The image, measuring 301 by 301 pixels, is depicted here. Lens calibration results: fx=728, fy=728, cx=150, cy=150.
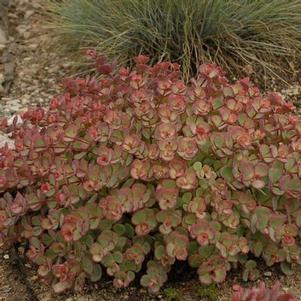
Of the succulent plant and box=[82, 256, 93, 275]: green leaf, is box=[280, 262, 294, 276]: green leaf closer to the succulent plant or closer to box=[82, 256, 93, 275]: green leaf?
the succulent plant

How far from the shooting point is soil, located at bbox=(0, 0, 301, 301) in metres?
2.61

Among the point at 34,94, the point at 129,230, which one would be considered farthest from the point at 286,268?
the point at 34,94

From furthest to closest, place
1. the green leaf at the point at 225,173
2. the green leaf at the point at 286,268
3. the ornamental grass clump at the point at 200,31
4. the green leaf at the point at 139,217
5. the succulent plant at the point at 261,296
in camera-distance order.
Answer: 1. the ornamental grass clump at the point at 200,31
2. the green leaf at the point at 286,268
3. the green leaf at the point at 225,173
4. the green leaf at the point at 139,217
5. the succulent plant at the point at 261,296

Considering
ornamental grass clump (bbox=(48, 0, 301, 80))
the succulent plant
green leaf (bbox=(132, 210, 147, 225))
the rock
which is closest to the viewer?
the succulent plant

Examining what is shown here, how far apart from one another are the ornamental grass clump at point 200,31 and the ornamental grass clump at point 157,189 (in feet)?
5.06

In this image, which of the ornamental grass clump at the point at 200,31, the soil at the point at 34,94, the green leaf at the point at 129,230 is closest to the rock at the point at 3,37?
the soil at the point at 34,94

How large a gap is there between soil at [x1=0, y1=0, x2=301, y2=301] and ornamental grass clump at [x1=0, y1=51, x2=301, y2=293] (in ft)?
0.24

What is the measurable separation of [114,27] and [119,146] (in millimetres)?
2118

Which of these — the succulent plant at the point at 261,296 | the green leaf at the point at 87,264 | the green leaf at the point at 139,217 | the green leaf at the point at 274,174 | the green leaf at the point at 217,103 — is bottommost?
the green leaf at the point at 87,264

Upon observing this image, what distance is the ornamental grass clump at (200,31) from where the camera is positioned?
168 inches

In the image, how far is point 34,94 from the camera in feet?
14.7

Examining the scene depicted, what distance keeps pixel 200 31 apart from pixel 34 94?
1082 millimetres

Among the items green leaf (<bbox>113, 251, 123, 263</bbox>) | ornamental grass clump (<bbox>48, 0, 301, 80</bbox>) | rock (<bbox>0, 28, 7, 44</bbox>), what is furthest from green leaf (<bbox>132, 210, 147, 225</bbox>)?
rock (<bbox>0, 28, 7, 44</bbox>)

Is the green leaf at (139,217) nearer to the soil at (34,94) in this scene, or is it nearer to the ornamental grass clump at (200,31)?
the soil at (34,94)
